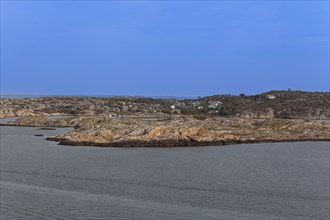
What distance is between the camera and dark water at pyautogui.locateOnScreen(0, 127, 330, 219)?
2098 cm

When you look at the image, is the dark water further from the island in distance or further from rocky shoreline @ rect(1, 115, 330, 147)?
the island in distance

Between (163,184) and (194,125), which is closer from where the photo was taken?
(163,184)

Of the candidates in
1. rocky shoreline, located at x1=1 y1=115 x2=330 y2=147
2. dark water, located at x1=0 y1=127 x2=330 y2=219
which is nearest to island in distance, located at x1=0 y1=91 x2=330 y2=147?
rocky shoreline, located at x1=1 y1=115 x2=330 y2=147

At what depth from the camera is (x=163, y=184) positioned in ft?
89.6

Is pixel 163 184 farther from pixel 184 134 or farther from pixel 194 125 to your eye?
pixel 194 125

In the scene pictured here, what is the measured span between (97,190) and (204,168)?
1123cm

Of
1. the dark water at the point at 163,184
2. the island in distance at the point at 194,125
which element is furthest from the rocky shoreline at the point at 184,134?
the dark water at the point at 163,184

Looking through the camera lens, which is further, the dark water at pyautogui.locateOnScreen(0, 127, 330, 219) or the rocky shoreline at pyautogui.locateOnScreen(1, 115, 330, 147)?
the rocky shoreline at pyautogui.locateOnScreen(1, 115, 330, 147)

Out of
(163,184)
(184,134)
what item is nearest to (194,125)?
(184,134)

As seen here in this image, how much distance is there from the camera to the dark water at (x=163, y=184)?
68.8ft

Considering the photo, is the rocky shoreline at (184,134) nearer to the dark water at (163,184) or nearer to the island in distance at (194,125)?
the island in distance at (194,125)

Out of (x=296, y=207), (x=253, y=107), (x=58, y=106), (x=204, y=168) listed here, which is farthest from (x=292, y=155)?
(x=58, y=106)

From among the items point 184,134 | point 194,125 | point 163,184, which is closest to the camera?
point 163,184

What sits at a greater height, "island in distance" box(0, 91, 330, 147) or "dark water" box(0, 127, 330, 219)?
"island in distance" box(0, 91, 330, 147)
